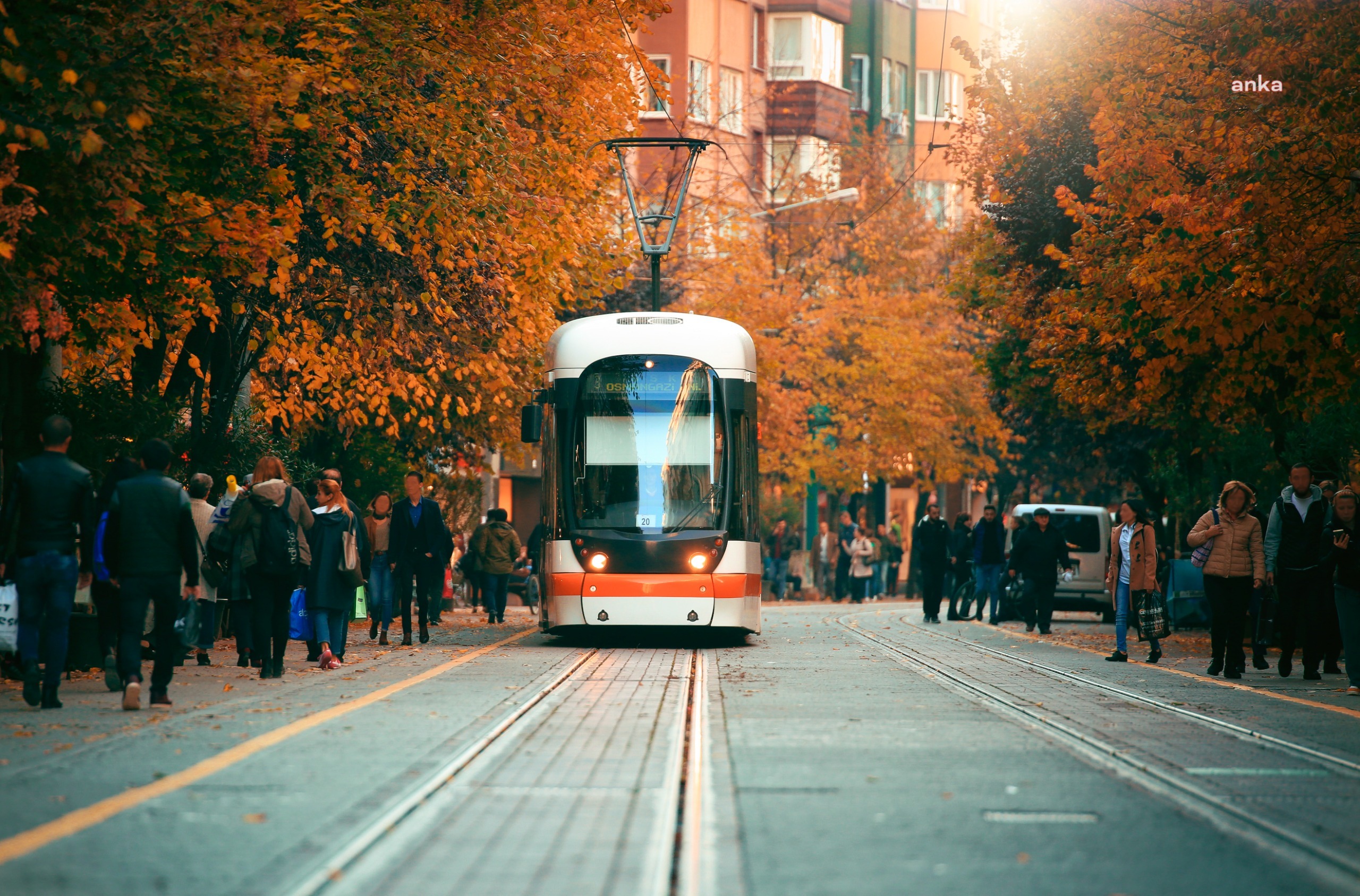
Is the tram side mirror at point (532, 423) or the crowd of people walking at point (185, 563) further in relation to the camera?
the tram side mirror at point (532, 423)

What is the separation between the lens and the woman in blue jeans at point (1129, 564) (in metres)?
18.0

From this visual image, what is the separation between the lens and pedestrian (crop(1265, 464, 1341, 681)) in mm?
15602

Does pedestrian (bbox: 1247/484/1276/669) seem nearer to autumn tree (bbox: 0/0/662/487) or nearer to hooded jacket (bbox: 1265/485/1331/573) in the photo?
hooded jacket (bbox: 1265/485/1331/573)

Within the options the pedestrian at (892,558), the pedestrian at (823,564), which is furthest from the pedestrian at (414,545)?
the pedestrian at (892,558)

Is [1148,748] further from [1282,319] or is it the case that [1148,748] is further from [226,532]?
[1282,319]

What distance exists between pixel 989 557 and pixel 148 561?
18640 mm

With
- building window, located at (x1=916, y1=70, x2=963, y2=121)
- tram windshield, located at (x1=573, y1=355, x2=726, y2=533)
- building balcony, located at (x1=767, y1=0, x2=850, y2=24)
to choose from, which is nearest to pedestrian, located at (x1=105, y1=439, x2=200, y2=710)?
tram windshield, located at (x1=573, y1=355, x2=726, y2=533)

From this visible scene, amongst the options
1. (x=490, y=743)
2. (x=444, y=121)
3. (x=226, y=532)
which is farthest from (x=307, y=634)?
(x=490, y=743)

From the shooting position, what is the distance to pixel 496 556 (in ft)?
86.1

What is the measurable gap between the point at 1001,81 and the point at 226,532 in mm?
16826

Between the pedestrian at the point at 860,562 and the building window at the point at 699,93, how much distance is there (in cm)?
1119

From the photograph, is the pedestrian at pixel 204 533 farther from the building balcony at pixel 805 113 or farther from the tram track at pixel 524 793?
the building balcony at pixel 805 113

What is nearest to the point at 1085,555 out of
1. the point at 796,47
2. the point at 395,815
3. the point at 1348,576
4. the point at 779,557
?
the point at 779,557

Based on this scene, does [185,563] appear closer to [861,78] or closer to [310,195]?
[310,195]
